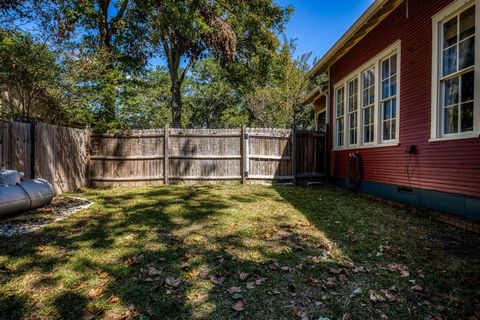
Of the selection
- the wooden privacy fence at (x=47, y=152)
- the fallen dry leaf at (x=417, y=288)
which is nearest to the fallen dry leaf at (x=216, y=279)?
the fallen dry leaf at (x=417, y=288)

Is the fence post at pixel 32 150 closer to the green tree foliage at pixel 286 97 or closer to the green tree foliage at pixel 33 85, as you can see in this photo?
the green tree foliage at pixel 33 85

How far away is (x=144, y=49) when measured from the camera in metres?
14.6

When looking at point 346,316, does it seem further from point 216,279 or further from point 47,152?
point 47,152

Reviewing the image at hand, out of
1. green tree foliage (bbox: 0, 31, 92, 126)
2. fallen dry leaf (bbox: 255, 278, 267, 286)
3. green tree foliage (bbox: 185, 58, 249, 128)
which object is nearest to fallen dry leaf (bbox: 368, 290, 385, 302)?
fallen dry leaf (bbox: 255, 278, 267, 286)

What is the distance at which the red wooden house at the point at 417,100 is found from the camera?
14.0 ft

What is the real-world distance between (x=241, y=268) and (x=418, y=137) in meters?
4.51

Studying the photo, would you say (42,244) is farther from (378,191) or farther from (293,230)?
(378,191)

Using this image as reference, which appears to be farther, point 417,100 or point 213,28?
point 213,28

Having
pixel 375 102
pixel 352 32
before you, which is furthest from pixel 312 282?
pixel 352 32

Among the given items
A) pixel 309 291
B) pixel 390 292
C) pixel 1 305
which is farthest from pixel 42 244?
pixel 390 292

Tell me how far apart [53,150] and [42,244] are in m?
4.45

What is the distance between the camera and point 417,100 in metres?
5.37

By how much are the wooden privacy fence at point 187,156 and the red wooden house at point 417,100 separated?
103 inches

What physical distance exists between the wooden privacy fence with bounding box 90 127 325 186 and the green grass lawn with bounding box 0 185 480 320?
4.07 meters
